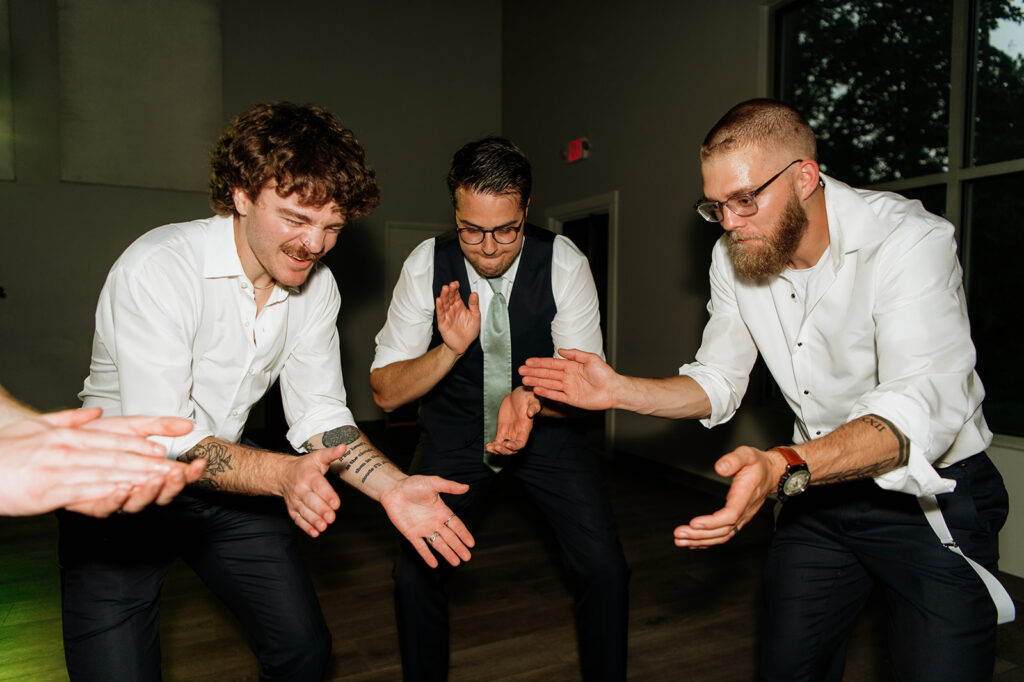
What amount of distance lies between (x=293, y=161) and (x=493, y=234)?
70cm

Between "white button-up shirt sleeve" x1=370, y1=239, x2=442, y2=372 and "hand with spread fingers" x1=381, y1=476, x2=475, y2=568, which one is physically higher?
"white button-up shirt sleeve" x1=370, y1=239, x2=442, y2=372

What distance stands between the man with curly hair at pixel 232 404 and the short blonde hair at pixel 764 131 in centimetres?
92

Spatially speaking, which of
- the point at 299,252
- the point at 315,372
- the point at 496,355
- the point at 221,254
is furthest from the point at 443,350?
the point at 221,254

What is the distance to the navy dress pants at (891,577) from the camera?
1439 mm

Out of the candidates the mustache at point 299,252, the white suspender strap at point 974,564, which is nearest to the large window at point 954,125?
the white suspender strap at point 974,564

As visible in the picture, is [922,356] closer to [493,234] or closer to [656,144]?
[493,234]

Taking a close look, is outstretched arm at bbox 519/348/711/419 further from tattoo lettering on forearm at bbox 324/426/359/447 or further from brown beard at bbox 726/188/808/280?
tattoo lettering on forearm at bbox 324/426/359/447

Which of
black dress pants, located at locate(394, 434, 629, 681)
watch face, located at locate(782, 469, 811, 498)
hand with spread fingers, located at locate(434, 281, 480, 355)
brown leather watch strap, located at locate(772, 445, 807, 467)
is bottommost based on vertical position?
black dress pants, located at locate(394, 434, 629, 681)

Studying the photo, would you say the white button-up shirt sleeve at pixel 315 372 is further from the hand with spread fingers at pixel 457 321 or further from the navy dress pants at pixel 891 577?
the navy dress pants at pixel 891 577

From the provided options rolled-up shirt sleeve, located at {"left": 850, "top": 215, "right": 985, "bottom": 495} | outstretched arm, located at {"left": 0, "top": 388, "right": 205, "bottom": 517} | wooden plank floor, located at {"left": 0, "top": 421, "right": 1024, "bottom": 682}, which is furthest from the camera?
wooden plank floor, located at {"left": 0, "top": 421, "right": 1024, "bottom": 682}

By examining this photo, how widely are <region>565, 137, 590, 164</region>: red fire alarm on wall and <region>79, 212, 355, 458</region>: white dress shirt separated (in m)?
4.56

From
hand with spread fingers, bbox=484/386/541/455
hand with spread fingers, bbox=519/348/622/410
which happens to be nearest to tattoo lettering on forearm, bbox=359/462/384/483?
hand with spread fingers, bbox=484/386/541/455

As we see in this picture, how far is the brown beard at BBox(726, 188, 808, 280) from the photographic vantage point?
5.47 ft

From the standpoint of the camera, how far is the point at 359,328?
23.0ft
